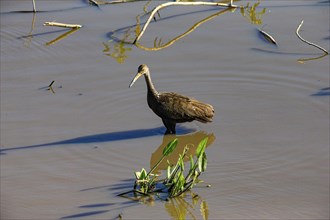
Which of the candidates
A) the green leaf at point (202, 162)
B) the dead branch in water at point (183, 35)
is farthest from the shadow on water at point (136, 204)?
the dead branch in water at point (183, 35)

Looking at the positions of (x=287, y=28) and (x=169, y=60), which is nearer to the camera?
(x=169, y=60)

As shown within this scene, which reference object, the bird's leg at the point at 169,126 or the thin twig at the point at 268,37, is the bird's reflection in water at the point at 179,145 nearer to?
the bird's leg at the point at 169,126

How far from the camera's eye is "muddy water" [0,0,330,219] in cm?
984

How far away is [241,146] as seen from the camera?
1120cm

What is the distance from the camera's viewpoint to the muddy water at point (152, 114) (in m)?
9.84

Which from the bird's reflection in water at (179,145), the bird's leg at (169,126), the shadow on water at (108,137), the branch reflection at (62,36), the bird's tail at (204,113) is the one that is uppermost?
the branch reflection at (62,36)

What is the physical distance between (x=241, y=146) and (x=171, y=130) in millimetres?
1074

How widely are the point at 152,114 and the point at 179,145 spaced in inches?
36.0

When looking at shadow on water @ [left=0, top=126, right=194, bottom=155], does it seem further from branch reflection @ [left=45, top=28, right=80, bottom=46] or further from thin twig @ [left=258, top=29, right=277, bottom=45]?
branch reflection @ [left=45, top=28, right=80, bottom=46]

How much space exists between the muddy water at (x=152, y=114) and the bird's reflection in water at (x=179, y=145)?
0.09 feet

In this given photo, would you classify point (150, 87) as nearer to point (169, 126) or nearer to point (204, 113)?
point (169, 126)

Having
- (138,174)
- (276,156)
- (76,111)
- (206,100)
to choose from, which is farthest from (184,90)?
(138,174)

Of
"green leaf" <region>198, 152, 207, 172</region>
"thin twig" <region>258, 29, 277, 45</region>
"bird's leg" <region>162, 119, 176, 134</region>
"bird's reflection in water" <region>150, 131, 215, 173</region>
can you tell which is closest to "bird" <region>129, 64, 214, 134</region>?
"bird's leg" <region>162, 119, 176, 134</region>

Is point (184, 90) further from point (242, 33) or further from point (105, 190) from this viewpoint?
point (105, 190)
